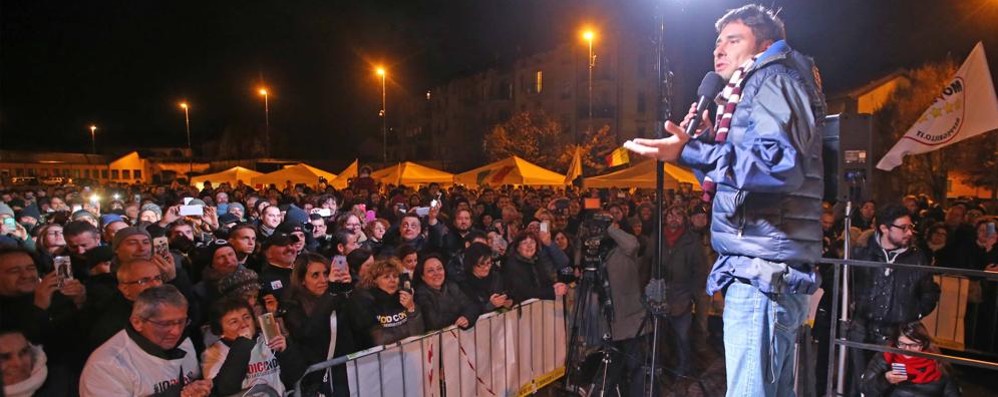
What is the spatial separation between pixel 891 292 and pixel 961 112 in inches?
145

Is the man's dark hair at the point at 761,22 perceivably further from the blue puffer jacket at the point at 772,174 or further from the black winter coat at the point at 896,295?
the black winter coat at the point at 896,295

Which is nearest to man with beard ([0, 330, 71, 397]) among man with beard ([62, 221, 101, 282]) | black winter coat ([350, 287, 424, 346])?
black winter coat ([350, 287, 424, 346])

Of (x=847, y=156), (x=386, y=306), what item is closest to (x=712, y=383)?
(x=386, y=306)

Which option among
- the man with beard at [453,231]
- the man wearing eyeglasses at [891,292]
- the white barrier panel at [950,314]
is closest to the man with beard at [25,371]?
the man with beard at [453,231]

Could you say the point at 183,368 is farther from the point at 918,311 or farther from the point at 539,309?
the point at 918,311

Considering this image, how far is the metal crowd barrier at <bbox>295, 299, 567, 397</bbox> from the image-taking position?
375 centimetres

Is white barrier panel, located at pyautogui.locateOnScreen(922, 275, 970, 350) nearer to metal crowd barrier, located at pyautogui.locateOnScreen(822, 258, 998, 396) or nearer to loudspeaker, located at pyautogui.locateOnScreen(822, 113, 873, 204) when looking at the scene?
metal crowd barrier, located at pyautogui.locateOnScreen(822, 258, 998, 396)

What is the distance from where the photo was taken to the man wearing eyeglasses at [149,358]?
2.82m

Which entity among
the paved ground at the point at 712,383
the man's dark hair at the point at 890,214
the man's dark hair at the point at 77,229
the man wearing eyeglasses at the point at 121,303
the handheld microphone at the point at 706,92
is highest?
the handheld microphone at the point at 706,92

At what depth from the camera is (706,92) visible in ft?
7.91

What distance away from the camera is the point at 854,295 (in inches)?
197

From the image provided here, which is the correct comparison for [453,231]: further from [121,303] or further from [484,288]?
[121,303]

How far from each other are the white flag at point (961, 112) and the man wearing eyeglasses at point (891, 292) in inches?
94.0

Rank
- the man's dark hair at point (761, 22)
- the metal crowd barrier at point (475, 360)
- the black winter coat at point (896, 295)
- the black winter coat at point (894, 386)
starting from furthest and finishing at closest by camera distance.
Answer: the black winter coat at point (896, 295) < the black winter coat at point (894, 386) < the metal crowd barrier at point (475, 360) < the man's dark hair at point (761, 22)
